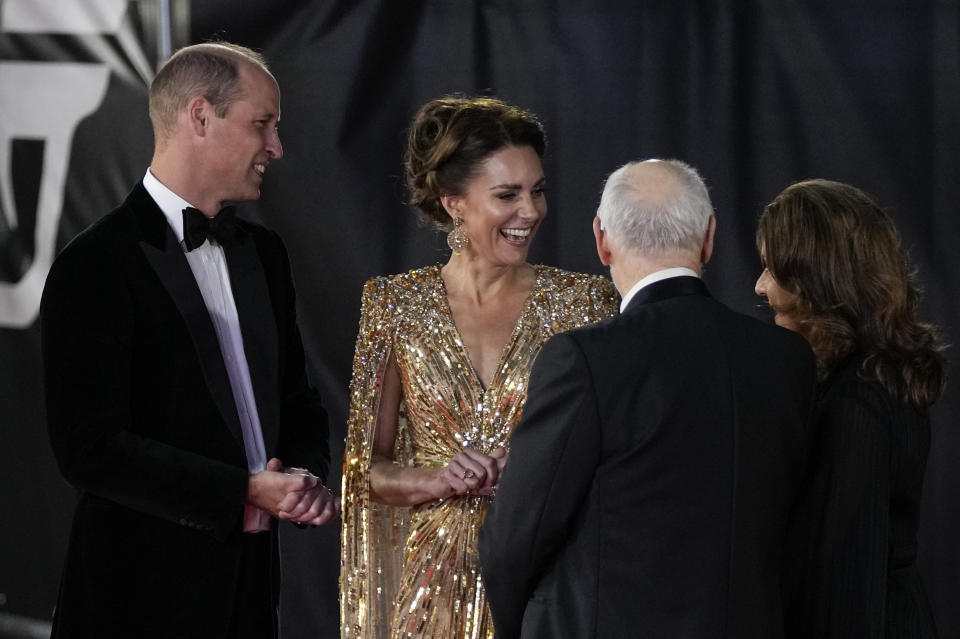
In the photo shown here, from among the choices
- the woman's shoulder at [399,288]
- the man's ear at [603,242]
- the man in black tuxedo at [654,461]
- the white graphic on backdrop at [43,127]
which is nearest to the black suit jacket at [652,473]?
the man in black tuxedo at [654,461]

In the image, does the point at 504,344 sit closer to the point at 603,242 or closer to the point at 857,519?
the point at 603,242

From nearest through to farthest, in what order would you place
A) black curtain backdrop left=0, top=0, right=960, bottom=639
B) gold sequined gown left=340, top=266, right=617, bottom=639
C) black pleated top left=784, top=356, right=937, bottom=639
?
black pleated top left=784, top=356, right=937, bottom=639, gold sequined gown left=340, top=266, right=617, bottom=639, black curtain backdrop left=0, top=0, right=960, bottom=639

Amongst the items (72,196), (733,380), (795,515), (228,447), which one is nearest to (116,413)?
(228,447)

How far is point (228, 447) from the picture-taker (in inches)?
97.8

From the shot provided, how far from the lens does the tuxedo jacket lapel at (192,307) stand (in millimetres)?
2461

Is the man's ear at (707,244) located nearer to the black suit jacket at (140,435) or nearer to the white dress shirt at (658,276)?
the white dress shirt at (658,276)

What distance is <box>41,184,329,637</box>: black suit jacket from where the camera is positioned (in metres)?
2.34

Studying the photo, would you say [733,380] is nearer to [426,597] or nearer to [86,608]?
[426,597]

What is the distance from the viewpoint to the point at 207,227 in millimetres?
2580

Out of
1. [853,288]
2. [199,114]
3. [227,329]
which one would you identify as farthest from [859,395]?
[199,114]

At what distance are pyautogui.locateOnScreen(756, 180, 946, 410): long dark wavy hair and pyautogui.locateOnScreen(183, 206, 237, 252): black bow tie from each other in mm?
1154

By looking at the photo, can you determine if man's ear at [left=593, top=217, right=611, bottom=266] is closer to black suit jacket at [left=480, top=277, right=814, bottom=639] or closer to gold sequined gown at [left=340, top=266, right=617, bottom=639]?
black suit jacket at [left=480, top=277, right=814, bottom=639]

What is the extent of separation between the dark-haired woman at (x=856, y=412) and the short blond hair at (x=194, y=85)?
1201 mm

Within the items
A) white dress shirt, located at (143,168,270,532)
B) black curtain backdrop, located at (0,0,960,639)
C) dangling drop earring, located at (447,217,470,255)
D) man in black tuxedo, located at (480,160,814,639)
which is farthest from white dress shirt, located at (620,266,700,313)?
black curtain backdrop, located at (0,0,960,639)
